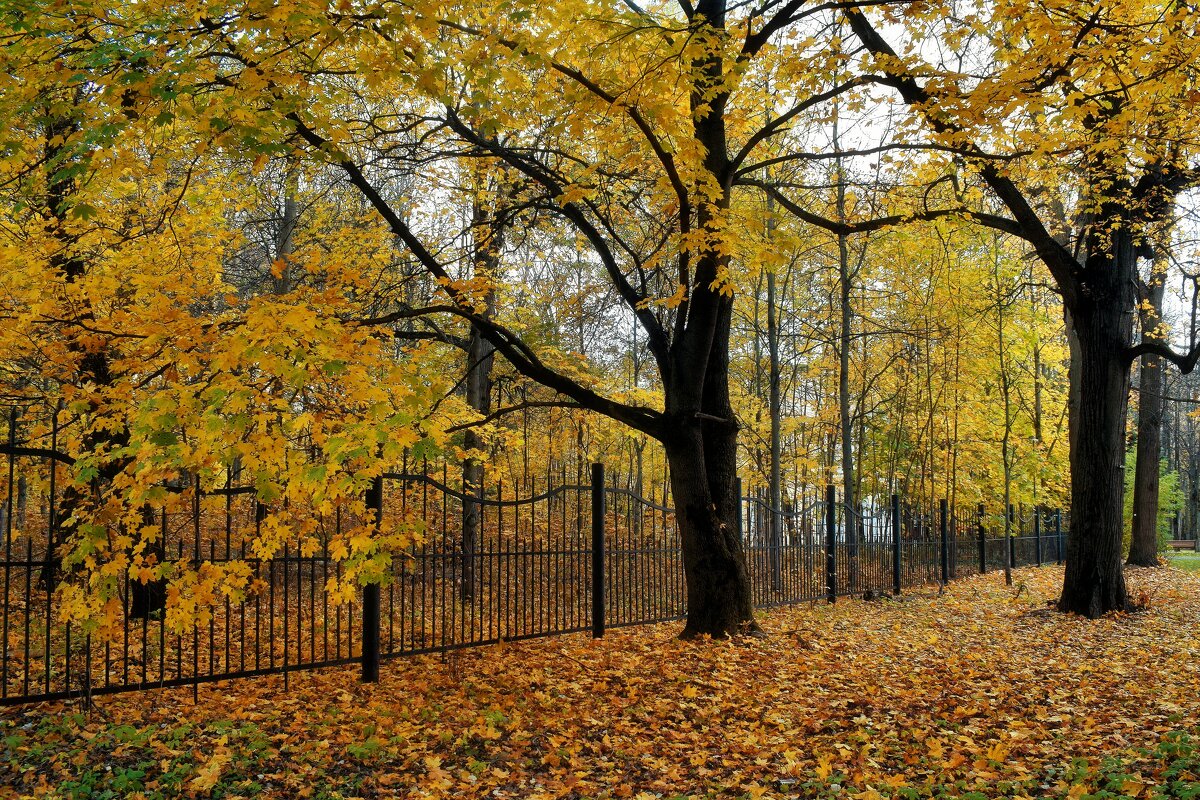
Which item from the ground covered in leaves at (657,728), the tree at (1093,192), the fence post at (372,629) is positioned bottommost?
the ground covered in leaves at (657,728)

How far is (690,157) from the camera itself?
20.2 feet

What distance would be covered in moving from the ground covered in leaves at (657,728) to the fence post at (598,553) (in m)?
0.29

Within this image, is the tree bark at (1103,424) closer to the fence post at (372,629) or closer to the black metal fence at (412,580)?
the black metal fence at (412,580)

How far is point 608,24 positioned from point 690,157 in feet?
4.24

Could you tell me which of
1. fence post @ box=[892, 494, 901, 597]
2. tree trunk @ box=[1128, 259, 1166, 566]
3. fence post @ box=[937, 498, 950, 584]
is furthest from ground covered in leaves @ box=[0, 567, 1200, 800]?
tree trunk @ box=[1128, 259, 1166, 566]

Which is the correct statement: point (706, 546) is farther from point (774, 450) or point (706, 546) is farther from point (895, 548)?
point (774, 450)

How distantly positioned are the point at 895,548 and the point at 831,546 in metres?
2.64

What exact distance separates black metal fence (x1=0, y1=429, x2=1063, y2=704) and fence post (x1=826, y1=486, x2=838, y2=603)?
0.12ft

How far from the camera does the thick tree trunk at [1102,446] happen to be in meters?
10.3

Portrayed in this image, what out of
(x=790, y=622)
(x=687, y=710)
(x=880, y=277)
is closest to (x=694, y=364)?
(x=687, y=710)

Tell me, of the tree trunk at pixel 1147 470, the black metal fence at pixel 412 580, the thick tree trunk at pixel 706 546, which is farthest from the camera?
the tree trunk at pixel 1147 470

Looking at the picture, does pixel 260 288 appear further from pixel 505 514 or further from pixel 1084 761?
pixel 1084 761

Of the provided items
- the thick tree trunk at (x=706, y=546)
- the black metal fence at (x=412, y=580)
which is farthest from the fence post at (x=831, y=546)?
the thick tree trunk at (x=706, y=546)

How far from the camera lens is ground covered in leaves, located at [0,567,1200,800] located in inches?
173
